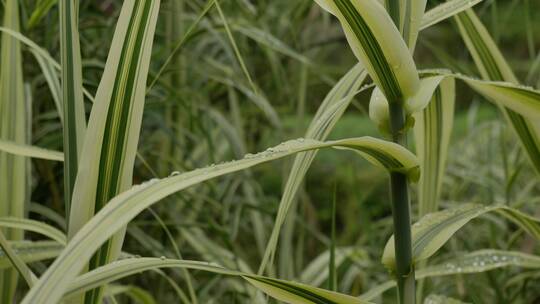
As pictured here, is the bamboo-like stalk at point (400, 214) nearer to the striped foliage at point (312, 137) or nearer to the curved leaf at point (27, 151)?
the striped foliage at point (312, 137)

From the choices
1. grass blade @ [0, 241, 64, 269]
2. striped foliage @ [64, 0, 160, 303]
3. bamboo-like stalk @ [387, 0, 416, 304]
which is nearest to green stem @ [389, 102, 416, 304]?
bamboo-like stalk @ [387, 0, 416, 304]

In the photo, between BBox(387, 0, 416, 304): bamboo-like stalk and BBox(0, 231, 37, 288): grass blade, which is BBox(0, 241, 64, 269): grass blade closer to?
BBox(0, 231, 37, 288): grass blade

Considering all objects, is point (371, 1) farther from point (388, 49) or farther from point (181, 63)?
point (181, 63)

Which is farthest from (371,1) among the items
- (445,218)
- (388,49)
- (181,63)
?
(181,63)

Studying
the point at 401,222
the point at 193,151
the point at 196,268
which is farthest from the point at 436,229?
the point at 193,151

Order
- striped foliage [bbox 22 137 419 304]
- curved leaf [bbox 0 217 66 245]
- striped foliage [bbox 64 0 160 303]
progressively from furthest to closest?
curved leaf [bbox 0 217 66 245], striped foliage [bbox 64 0 160 303], striped foliage [bbox 22 137 419 304]
